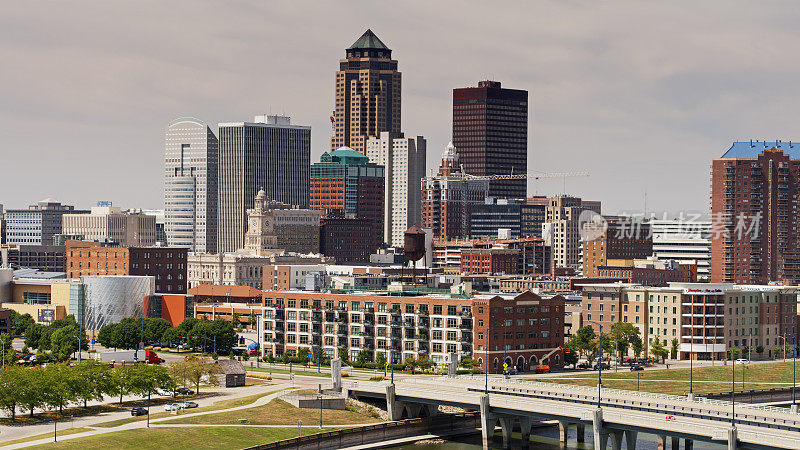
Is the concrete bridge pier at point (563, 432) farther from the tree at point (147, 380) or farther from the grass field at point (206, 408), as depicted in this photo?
the tree at point (147, 380)

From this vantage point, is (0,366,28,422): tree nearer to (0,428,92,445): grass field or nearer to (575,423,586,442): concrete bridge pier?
(0,428,92,445): grass field

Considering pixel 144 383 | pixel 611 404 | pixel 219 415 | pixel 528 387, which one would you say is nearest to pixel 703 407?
pixel 611 404

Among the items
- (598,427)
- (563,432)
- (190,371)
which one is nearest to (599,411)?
(598,427)

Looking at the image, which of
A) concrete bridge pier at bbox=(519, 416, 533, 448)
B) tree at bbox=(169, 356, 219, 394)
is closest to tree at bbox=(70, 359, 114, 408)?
tree at bbox=(169, 356, 219, 394)

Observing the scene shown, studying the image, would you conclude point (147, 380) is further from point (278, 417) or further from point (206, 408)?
point (278, 417)

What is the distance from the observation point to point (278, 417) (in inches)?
6900

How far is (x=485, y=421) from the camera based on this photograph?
173 metres

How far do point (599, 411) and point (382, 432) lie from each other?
32659 mm

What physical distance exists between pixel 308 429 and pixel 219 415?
11519mm

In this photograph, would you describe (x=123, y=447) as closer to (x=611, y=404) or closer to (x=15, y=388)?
(x=15, y=388)

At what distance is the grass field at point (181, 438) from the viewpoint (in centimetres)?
15550

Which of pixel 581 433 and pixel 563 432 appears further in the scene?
pixel 581 433

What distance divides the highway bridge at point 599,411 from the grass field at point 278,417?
6235 millimetres

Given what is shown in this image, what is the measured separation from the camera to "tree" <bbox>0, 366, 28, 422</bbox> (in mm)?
168250
